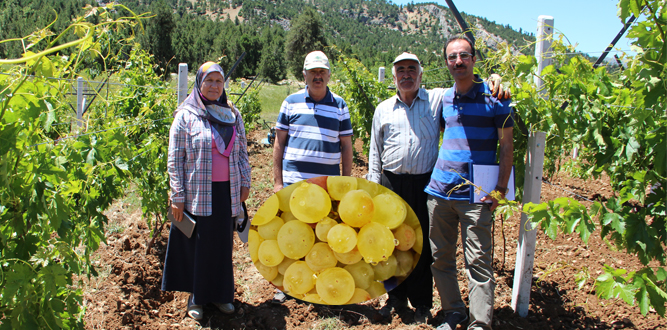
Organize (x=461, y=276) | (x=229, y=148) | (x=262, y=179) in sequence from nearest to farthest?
1. (x=229, y=148)
2. (x=461, y=276)
3. (x=262, y=179)

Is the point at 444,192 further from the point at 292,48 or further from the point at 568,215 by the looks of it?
the point at 292,48

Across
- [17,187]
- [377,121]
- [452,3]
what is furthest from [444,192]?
[17,187]

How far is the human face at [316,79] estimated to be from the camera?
2623mm

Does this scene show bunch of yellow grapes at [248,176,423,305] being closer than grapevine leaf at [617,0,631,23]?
No

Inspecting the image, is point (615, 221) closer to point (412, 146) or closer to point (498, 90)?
point (498, 90)

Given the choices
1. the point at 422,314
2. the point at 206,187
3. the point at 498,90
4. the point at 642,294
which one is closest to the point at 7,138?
the point at 206,187

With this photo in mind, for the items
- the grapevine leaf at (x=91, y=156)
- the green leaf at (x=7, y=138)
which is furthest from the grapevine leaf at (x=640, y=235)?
the grapevine leaf at (x=91, y=156)

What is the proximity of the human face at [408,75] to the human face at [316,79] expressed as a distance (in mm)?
493

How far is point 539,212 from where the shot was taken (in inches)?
55.4

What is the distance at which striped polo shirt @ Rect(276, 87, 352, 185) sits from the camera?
2.65 metres

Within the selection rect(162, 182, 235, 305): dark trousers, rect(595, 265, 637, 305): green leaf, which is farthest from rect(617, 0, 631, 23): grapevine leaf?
rect(162, 182, 235, 305): dark trousers

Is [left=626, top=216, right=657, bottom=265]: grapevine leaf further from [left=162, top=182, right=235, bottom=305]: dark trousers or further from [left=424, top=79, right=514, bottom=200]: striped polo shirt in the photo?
[left=162, top=182, right=235, bottom=305]: dark trousers

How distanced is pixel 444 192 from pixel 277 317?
1.39 m

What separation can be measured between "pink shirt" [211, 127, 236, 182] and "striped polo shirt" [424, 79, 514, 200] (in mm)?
1271
